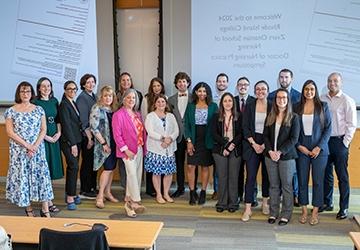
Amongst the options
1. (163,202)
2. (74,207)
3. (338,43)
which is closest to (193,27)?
(338,43)

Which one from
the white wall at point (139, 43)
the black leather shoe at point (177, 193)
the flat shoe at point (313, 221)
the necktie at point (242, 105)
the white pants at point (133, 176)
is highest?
the white wall at point (139, 43)

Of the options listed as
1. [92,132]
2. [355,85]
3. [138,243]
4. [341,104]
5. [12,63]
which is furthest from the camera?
[12,63]

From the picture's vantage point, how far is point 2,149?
6469 mm

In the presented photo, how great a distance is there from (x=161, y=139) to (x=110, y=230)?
2.31 m

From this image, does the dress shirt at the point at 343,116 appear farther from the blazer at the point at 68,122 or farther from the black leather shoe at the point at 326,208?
the blazer at the point at 68,122

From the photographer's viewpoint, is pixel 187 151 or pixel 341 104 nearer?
pixel 341 104

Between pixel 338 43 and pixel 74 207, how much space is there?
368cm

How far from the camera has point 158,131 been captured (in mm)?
5285

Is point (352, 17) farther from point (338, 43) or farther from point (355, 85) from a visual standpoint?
point (355, 85)

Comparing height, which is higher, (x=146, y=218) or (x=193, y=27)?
(x=193, y=27)

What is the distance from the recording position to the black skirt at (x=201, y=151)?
5.23 metres

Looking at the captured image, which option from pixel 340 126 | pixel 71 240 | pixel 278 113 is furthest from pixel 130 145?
pixel 71 240

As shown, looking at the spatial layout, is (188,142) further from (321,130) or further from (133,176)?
(321,130)

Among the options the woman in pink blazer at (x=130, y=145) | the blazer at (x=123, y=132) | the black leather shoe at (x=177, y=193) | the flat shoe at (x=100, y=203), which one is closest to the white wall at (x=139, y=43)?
the woman in pink blazer at (x=130, y=145)
